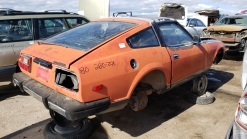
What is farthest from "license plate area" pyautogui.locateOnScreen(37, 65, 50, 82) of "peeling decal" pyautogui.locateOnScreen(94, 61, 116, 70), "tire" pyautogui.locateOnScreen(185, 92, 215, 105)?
"tire" pyautogui.locateOnScreen(185, 92, 215, 105)

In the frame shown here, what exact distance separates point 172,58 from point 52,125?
203 centimetres

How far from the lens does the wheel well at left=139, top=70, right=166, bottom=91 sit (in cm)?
320

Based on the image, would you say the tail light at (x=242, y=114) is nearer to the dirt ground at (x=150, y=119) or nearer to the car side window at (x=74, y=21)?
the dirt ground at (x=150, y=119)

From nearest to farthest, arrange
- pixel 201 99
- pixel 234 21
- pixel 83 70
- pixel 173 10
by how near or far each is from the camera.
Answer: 1. pixel 83 70
2. pixel 201 99
3. pixel 234 21
4. pixel 173 10

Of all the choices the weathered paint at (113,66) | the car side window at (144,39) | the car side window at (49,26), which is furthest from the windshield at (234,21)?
the car side window at (49,26)

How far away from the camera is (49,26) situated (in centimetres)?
484

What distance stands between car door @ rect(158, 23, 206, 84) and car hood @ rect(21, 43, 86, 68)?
4.74 feet

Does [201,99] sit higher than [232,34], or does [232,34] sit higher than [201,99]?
[232,34]

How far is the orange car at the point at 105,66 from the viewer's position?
7.69ft

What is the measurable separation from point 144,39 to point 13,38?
2.79 m

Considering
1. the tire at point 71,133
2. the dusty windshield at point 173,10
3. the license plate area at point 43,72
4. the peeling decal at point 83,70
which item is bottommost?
the tire at point 71,133

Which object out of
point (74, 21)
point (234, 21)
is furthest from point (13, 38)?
point (234, 21)

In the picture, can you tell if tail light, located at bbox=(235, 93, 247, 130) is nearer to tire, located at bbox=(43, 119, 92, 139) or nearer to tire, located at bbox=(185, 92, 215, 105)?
tire, located at bbox=(43, 119, 92, 139)

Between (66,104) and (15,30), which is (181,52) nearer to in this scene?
(66,104)
